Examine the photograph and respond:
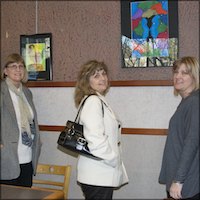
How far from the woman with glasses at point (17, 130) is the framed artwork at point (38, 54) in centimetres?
30

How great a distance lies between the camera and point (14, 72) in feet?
6.77

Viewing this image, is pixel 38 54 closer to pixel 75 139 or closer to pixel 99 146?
pixel 75 139

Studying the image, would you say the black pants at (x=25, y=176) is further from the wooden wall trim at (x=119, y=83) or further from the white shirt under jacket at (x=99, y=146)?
the wooden wall trim at (x=119, y=83)

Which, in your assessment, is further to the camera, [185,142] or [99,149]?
[99,149]

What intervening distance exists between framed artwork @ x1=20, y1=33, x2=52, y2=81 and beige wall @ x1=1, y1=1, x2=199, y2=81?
0.04m

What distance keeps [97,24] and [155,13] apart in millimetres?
447

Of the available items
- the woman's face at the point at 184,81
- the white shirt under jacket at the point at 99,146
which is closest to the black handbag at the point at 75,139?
the white shirt under jacket at the point at 99,146

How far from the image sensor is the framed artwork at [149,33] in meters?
2.16

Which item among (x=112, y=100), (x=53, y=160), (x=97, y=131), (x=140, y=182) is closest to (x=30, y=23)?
(x=112, y=100)

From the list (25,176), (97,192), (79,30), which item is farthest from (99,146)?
(79,30)

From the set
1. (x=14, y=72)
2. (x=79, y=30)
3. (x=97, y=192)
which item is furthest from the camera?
(x=79, y=30)

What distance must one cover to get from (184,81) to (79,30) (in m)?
1.08

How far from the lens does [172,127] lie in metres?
1.59

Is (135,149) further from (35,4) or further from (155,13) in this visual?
(35,4)
